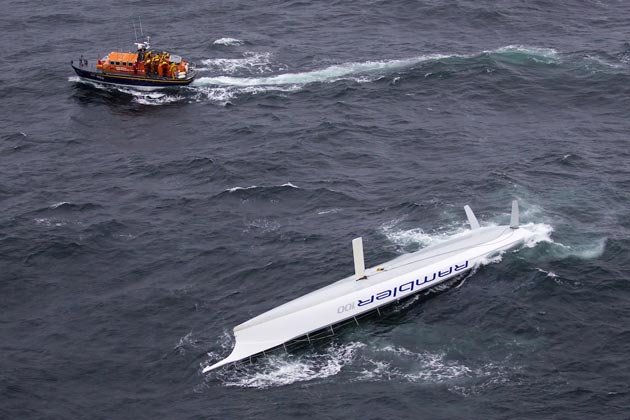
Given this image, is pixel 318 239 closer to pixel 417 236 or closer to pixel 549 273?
pixel 417 236

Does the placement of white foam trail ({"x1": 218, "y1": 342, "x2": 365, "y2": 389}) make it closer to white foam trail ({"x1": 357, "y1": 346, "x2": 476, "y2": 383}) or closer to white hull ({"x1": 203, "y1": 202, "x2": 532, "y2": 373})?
white hull ({"x1": 203, "y1": 202, "x2": 532, "y2": 373})

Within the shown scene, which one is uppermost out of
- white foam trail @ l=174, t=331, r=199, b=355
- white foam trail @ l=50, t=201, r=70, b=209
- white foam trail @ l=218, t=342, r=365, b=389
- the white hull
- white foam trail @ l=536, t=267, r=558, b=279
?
white foam trail @ l=50, t=201, r=70, b=209

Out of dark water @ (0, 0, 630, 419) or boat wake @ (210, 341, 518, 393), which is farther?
dark water @ (0, 0, 630, 419)

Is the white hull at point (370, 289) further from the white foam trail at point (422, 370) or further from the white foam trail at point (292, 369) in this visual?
the white foam trail at point (422, 370)

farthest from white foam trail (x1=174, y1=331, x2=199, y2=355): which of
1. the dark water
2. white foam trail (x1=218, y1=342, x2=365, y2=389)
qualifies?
white foam trail (x1=218, y1=342, x2=365, y2=389)

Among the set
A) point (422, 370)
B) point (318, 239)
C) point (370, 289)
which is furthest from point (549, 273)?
point (318, 239)

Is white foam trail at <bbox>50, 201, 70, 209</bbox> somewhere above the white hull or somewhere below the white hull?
above

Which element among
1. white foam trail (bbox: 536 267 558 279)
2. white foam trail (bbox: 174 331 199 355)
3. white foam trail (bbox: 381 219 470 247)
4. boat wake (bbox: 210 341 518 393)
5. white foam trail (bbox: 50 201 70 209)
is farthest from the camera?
white foam trail (bbox: 50 201 70 209)

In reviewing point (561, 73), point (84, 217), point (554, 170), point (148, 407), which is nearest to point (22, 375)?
point (148, 407)

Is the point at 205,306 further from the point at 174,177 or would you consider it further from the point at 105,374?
the point at 174,177
